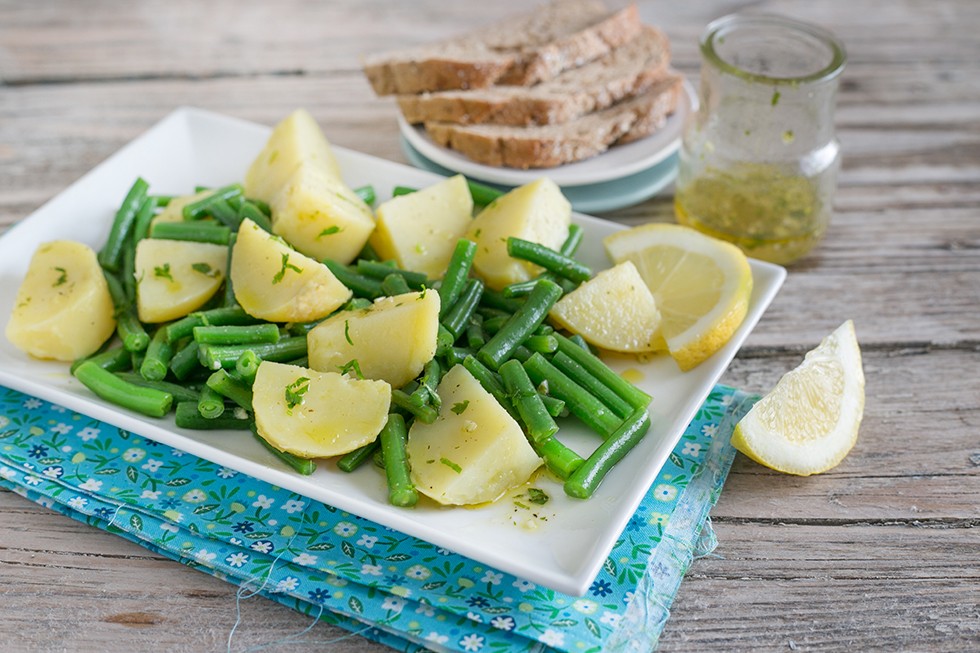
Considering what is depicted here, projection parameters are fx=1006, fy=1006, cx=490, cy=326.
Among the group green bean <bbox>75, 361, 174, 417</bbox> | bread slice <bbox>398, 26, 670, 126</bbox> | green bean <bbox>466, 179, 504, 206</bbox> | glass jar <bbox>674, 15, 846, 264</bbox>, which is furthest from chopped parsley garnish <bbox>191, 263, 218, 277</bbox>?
glass jar <bbox>674, 15, 846, 264</bbox>

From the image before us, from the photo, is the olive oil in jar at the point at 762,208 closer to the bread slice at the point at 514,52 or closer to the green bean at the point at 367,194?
the bread slice at the point at 514,52

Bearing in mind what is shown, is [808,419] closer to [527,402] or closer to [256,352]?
[527,402]

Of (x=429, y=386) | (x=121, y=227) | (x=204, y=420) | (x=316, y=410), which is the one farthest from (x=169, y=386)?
(x=121, y=227)

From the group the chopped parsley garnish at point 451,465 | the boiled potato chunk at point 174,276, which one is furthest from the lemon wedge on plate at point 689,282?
the boiled potato chunk at point 174,276

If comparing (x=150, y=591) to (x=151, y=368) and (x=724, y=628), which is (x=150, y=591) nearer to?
(x=151, y=368)

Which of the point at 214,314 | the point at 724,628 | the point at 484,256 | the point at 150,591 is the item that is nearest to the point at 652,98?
the point at 484,256

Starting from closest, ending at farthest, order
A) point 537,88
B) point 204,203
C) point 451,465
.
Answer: point 451,465
point 204,203
point 537,88

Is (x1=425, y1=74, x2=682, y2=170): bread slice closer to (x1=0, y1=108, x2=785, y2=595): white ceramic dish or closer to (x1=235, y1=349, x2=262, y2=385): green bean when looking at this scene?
(x1=0, y1=108, x2=785, y2=595): white ceramic dish

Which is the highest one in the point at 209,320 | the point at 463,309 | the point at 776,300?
the point at 209,320
